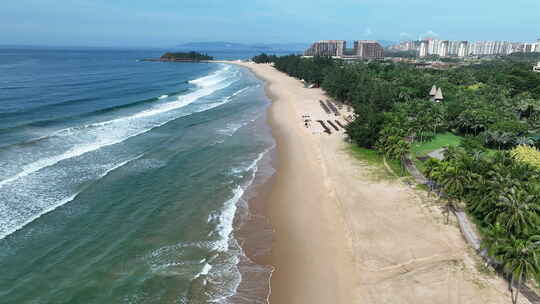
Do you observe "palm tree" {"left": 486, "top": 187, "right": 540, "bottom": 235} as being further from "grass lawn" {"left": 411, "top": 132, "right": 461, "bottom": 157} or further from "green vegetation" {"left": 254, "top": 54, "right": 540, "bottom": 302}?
"grass lawn" {"left": 411, "top": 132, "right": 461, "bottom": 157}

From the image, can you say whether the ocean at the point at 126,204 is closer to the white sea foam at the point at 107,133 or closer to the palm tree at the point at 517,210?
the white sea foam at the point at 107,133

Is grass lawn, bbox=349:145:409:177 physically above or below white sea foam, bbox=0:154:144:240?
above

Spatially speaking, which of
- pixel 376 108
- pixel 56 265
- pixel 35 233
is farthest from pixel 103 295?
pixel 376 108

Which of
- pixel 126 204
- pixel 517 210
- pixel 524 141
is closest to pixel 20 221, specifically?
pixel 126 204

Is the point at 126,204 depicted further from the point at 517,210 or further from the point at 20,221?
the point at 517,210

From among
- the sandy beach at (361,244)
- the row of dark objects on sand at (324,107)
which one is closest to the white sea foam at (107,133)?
the row of dark objects on sand at (324,107)

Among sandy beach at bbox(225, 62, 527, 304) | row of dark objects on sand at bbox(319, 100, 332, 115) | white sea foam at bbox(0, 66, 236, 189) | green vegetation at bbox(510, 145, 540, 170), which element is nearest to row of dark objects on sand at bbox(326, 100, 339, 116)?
row of dark objects on sand at bbox(319, 100, 332, 115)
